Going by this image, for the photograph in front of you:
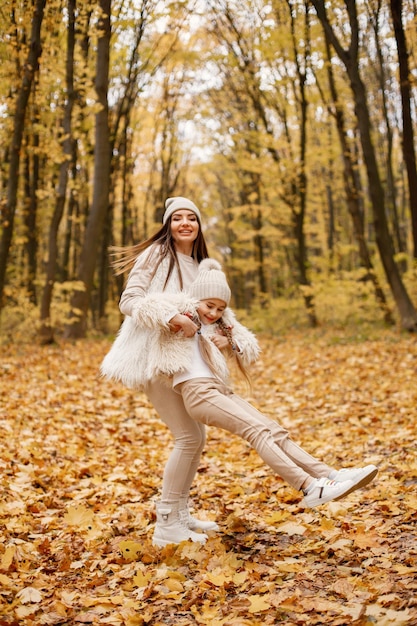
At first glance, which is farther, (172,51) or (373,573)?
(172,51)

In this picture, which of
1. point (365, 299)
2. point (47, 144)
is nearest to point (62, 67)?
point (47, 144)

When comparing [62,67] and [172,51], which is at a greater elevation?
[172,51]

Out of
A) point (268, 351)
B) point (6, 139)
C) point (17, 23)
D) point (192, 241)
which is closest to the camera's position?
point (192, 241)

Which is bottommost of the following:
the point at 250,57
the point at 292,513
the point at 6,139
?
the point at 292,513

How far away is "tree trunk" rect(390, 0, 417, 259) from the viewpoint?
994cm

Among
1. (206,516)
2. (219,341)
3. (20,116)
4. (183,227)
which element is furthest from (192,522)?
(20,116)

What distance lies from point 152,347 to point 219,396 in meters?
0.51

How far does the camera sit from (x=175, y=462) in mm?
3750

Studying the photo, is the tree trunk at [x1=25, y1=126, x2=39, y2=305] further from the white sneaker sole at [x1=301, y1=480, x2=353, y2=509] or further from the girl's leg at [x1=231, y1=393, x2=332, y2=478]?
the white sneaker sole at [x1=301, y1=480, x2=353, y2=509]

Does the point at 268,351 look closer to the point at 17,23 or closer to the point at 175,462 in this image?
the point at 17,23

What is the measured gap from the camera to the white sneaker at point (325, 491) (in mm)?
3182

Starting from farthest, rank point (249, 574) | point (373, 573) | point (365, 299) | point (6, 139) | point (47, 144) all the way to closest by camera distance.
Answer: point (365, 299)
point (47, 144)
point (6, 139)
point (249, 574)
point (373, 573)

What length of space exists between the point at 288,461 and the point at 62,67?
1162cm

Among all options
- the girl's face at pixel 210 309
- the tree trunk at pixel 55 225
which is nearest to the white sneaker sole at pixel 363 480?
the girl's face at pixel 210 309
